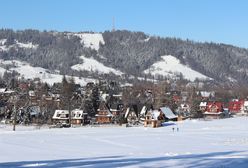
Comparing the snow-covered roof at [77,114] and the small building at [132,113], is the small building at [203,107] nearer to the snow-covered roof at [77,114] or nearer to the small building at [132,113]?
the small building at [132,113]

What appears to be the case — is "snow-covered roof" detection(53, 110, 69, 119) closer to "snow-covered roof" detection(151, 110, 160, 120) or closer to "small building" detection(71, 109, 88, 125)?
"small building" detection(71, 109, 88, 125)

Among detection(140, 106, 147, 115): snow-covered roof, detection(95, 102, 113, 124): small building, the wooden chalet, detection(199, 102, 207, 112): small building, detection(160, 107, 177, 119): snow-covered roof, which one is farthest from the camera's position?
detection(199, 102, 207, 112): small building

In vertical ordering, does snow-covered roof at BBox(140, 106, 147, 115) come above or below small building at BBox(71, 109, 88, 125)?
above

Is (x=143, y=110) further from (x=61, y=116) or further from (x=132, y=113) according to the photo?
(x=61, y=116)

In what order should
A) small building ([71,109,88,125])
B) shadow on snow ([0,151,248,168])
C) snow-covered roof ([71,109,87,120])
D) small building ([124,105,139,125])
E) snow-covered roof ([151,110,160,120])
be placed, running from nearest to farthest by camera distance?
shadow on snow ([0,151,248,168]) → snow-covered roof ([151,110,160,120]) → small building ([71,109,88,125]) → snow-covered roof ([71,109,87,120]) → small building ([124,105,139,125])

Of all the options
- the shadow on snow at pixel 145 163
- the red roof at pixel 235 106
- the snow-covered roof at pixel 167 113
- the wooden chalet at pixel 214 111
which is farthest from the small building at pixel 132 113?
the shadow on snow at pixel 145 163

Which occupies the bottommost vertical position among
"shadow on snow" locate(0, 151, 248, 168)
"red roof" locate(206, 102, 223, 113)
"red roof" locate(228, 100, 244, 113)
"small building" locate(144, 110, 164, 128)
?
"shadow on snow" locate(0, 151, 248, 168)

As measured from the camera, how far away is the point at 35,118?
325ft

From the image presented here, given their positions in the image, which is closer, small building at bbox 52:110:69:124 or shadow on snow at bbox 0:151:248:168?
shadow on snow at bbox 0:151:248:168

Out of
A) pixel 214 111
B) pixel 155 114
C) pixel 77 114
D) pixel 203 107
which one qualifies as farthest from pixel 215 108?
pixel 77 114

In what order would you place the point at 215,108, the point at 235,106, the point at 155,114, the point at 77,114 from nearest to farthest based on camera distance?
1. the point at 155,114
2. the point at 77,114
3. the point at 215,108
4. the point at 235,106

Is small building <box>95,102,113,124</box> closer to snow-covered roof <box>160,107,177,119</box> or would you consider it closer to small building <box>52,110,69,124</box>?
small building <box>52,110,69,124</box>

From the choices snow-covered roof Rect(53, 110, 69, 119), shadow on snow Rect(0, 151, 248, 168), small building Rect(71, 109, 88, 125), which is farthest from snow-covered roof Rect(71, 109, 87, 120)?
shadow on snow Rect(0, 151, 248, 168)

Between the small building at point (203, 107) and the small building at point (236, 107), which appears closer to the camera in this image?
the small building at point (203, 107)
